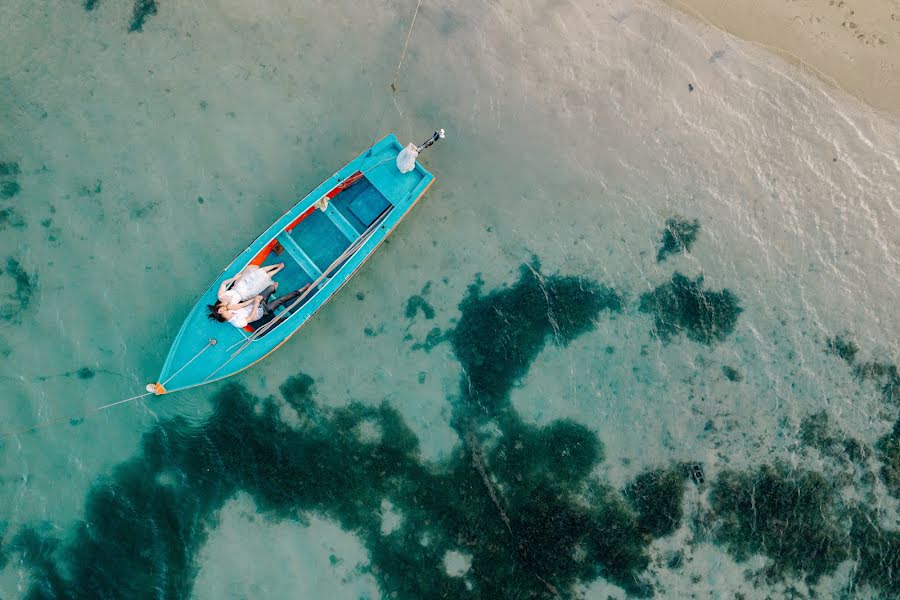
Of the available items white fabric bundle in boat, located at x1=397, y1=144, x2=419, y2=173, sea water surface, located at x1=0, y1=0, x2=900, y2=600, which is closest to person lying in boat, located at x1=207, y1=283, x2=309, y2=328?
sea water surface, located at x1=0, y1=0, x2=900, y2=600

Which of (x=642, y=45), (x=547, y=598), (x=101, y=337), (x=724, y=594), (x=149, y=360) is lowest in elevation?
(x=724, y=594)

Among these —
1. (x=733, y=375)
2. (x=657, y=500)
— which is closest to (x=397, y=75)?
(x=733, y=375)

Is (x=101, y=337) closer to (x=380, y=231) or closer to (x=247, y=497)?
(x=247, y=497)

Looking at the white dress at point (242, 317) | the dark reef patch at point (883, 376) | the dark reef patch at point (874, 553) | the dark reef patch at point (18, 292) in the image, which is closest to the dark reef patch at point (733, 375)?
the dark reef patch at point (883, 376)

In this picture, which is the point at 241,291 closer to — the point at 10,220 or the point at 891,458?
the point at 10,220

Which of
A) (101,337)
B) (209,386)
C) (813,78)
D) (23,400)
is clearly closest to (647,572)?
(209,386)

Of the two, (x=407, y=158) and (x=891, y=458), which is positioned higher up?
(x=407, y=158)
